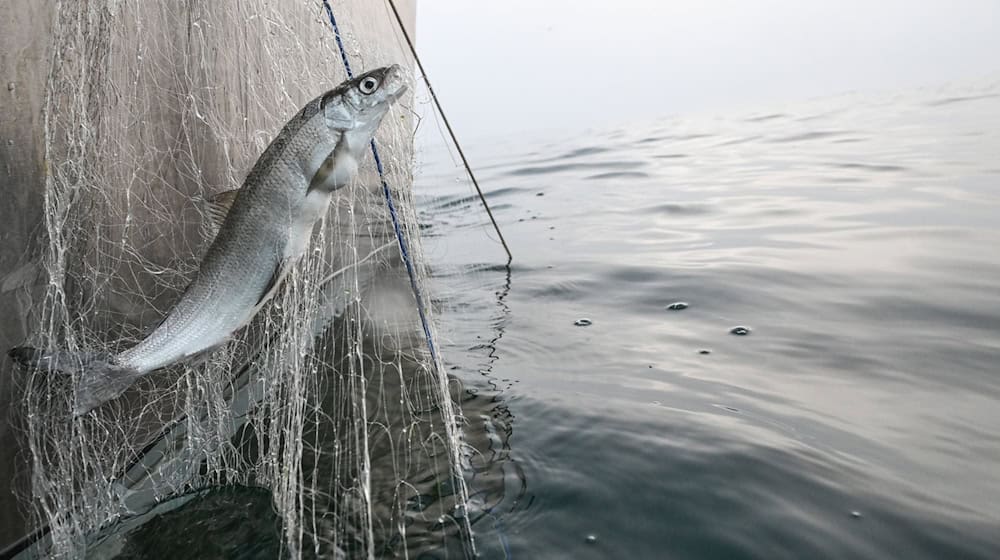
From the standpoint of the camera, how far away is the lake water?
2850 mm

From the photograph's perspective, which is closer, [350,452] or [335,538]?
[335,538]

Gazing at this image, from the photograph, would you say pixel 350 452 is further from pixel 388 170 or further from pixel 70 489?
pixel 388 170

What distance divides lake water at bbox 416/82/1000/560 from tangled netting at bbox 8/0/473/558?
1.85 feet

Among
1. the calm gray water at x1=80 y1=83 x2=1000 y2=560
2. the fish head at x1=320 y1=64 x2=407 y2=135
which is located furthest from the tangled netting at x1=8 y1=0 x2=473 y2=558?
the fish head at x1=320 y1=64 x2=407 y2=135

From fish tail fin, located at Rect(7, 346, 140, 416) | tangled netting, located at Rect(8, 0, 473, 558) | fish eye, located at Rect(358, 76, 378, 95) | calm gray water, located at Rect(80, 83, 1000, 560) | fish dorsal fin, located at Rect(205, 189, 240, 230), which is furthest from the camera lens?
calm gray water, located at Rect(80, 83, 1000, 560)

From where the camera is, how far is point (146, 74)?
10.7ft

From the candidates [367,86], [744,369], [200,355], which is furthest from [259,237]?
[744,369]

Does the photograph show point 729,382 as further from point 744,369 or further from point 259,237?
point 259,237

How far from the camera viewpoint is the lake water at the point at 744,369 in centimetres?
285

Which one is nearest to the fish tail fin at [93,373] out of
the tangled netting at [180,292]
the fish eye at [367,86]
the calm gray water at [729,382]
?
the tangled netting at [180,292]

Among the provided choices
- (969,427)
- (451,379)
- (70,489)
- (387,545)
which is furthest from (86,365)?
(969,427)

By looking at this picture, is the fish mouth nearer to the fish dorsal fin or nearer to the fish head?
the fish head

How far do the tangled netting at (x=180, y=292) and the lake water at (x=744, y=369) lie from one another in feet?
1.85

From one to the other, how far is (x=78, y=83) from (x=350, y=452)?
2012mm
